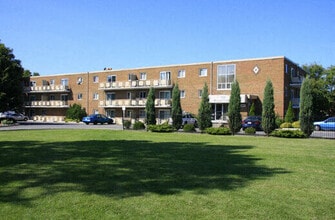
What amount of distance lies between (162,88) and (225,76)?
9345mm

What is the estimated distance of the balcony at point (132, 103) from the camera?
4488 centimetres

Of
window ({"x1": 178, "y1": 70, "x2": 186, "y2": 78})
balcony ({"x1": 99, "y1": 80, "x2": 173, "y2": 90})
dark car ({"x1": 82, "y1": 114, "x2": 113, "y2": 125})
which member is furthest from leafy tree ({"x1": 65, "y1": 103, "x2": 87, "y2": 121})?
window ({"x1": 178, "y1": 70, "x2": 186, "y2": 78})

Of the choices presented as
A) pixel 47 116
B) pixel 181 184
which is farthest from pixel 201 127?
pixel 47 116

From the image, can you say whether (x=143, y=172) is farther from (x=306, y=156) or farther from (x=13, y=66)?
(x=13, y=66)

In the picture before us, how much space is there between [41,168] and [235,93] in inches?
727

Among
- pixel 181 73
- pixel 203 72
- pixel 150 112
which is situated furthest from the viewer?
pixel 181 73

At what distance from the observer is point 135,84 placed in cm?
4800

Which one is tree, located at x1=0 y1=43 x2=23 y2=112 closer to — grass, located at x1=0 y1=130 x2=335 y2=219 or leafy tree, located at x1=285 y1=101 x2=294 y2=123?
leafy tree, located at x1=285 y1=101 x2=294 y2=123

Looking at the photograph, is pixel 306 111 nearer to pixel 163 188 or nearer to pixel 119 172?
pixel 119 172

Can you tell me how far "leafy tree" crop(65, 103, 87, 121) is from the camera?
51831mm

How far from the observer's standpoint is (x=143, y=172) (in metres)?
8.47

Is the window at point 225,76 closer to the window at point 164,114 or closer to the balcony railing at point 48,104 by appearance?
the window at point 164,114

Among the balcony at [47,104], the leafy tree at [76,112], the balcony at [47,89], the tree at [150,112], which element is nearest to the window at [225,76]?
the tree at [150,112]

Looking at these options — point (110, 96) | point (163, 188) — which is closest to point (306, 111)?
point (163, 188)
